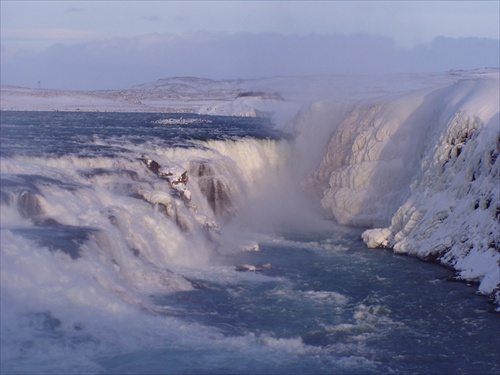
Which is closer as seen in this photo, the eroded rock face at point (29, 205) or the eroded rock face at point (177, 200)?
the eroded rock face at point (29, 205)

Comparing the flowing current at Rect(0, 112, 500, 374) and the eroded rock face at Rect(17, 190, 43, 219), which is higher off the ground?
the eroded rock face at Rect(17, 190, 43, 219)

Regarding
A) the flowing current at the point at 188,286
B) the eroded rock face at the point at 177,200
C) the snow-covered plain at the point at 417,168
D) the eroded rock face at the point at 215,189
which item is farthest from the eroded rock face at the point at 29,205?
the snow-covered plain at the point at 417,168

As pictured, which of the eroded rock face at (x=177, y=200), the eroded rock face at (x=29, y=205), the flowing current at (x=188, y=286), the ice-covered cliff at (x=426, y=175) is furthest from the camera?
the eroded rock face at (x=177, y=200)

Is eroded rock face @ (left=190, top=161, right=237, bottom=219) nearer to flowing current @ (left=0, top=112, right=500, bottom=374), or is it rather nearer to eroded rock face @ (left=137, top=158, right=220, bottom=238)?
flowing current @ (left=0, top=112, right=500, bottom=374)

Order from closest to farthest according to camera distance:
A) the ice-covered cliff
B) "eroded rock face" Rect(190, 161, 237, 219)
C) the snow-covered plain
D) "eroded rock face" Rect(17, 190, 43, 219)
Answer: "eroded rock face" Rect(17, 190, 43, 219) → the ice-covered cliff → the snow-covered plain → "eroded rock face" Rect(190, 161, 237, 219)

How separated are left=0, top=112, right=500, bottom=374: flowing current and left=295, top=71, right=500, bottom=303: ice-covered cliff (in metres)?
0.62

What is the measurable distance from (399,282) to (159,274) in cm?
504

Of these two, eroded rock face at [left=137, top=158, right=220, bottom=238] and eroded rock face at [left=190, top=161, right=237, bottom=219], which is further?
eroded rock face at [left=190, top=161, right=237, bottom=219]

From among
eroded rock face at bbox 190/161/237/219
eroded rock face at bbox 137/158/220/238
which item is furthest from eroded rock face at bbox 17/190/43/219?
eroded rock face at bbox 190/161/237/219

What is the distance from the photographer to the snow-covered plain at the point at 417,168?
54.0 feet

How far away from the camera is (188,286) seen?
14539 millimetres

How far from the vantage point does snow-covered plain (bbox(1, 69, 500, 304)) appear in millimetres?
16469

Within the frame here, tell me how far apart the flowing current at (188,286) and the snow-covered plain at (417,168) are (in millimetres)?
700

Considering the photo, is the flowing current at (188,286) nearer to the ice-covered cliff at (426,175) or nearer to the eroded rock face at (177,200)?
the eroded rock face at (177,200)
